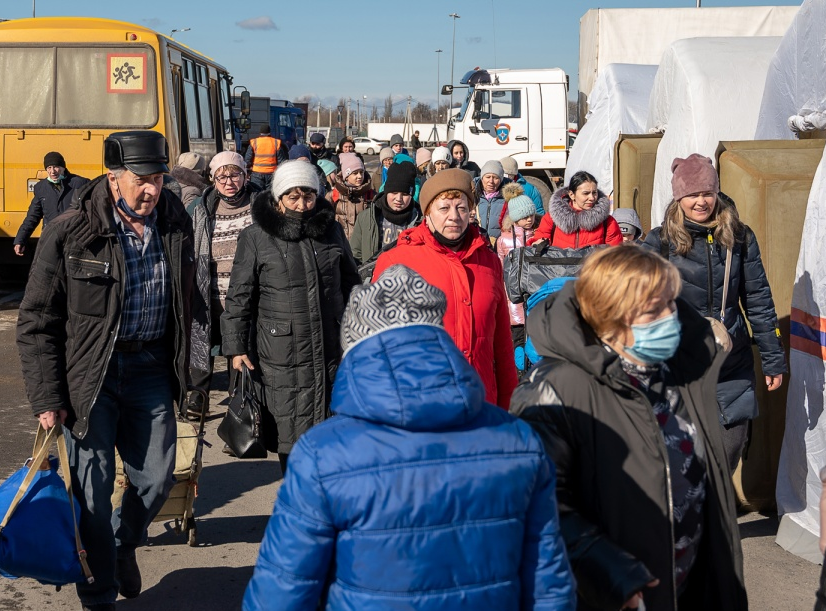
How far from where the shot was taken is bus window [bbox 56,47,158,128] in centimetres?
1287

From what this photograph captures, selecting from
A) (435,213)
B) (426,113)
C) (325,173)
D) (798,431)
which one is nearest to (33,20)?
(325,173)

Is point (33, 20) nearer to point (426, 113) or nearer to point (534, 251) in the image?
point (534, 251)

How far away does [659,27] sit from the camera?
54.3 ft

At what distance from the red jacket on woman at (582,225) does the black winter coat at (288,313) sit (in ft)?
7.46

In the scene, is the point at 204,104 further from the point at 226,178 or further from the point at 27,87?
the point at 226,178

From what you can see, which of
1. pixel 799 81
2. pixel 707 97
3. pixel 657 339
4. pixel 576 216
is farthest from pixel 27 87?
pixel 657 339

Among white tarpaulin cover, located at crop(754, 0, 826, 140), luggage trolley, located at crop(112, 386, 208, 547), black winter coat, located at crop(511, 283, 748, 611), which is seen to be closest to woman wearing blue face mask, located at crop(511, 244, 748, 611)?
black winter coat, located at crop(511, 283, 748, 611)

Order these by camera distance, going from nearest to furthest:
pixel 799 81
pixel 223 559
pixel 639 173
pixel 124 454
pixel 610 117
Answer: pixel 124 454, pixel 223 559, pixel 799 81, pixel 639 173, pixel 610 117

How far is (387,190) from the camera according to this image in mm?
7133

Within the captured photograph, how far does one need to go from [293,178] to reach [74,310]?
4.69 ft

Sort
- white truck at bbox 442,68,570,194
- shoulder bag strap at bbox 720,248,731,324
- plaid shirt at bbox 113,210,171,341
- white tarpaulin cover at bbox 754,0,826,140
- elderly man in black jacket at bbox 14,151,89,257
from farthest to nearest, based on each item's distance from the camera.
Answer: white truck at bbox 442,68,570,194
elderly man in black jacket at bbox 14,151,89,257
white tarpaulin cover at bbox 754,0,826,140
shoulder bag strap at bbox 720,248,731,324
plaid shirt at bbox 113,210,171,341

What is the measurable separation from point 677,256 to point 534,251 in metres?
1.38

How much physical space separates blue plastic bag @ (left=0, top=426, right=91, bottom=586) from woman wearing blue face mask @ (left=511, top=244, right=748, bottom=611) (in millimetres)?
2048

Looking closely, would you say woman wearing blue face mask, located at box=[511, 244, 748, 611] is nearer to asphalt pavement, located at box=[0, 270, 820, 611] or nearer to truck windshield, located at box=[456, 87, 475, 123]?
asphalt pavement, located at box=[0, 270, 820, 611]
